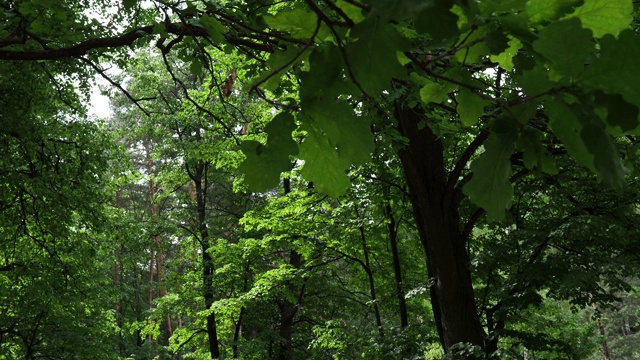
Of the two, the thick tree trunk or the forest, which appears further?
the thick tree trunk

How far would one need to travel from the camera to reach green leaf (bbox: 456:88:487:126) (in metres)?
1.03

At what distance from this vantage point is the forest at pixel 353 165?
0.77 metres

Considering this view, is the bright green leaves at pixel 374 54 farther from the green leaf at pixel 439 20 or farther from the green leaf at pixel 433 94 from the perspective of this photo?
the green leaf at pixel 433 94

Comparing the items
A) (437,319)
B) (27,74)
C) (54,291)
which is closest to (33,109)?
(27,74)

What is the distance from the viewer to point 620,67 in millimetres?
673

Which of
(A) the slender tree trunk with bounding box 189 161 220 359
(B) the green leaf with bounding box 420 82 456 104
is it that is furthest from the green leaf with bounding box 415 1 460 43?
(A) the slender tree trunk with bounding box 189 161 220 359

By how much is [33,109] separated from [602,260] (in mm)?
7799

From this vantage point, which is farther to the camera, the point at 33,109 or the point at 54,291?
the point at 54,291

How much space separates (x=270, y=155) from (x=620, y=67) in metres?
0.56

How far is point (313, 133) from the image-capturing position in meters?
0.97

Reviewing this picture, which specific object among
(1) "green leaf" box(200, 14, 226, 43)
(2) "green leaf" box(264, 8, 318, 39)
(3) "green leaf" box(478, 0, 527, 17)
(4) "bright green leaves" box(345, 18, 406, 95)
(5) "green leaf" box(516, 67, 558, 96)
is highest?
(1) "green leaf" box(200, 14, 226, 43)

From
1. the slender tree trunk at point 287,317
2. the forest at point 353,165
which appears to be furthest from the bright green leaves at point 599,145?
the slender tree trunk at point 287,317

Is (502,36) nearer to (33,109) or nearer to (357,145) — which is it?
(357,145)

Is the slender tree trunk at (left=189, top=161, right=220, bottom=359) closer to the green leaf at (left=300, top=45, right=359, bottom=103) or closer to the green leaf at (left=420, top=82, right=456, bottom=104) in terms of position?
the green leaf at (left=420, top=82, right=456, bottom=104)
